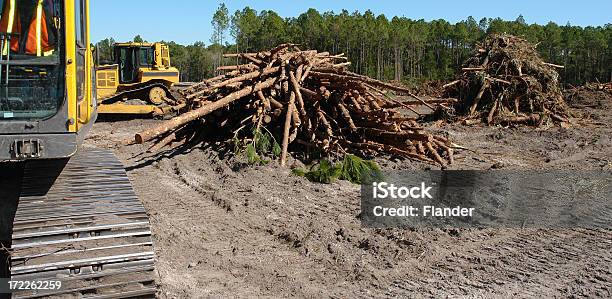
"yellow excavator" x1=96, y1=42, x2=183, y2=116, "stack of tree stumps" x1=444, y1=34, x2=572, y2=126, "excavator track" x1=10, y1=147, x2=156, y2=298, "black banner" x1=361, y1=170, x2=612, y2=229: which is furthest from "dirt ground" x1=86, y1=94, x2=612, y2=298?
"yellow excavator" x1=96, y1=42, x2=183, y2=116

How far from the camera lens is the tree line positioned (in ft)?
194

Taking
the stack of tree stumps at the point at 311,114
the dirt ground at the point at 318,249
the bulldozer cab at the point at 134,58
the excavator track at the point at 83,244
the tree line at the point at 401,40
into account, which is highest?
the tree line at the point at 401,40

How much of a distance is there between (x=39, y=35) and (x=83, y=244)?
1.59m

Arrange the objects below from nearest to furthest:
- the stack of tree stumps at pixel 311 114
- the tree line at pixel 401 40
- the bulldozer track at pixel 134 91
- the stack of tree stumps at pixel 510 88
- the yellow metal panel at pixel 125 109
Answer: the stack of tree stumps at pixel 311 114 < the stack of tree stumps at pixel 510 88 < the yellow metal panel at pixel 125 109 < the bulldozer track at pixel 134 91 < the tree line at pixel 401 40

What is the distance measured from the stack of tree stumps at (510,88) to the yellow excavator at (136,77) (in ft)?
30.5

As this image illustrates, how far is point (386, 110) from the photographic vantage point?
31.9 ft

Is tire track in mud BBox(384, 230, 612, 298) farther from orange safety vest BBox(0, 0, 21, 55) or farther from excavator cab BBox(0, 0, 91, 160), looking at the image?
orange safety vest BBox(0, 0, 21, 55)

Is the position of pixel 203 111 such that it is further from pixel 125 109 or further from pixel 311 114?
pixel 125 109

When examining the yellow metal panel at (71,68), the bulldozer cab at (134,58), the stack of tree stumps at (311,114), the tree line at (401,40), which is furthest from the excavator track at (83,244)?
the tree line at (401,40)

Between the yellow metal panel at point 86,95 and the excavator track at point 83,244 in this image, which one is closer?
the excavator track at point 83,244

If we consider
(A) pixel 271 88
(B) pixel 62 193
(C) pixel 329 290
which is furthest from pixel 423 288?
(A) pixel 271 88

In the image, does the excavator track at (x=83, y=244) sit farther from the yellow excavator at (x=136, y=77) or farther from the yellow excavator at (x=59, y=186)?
the yellow excavator at (x=136, y=77)

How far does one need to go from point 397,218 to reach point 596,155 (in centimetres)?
648

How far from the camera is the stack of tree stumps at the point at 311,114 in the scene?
9.47m
